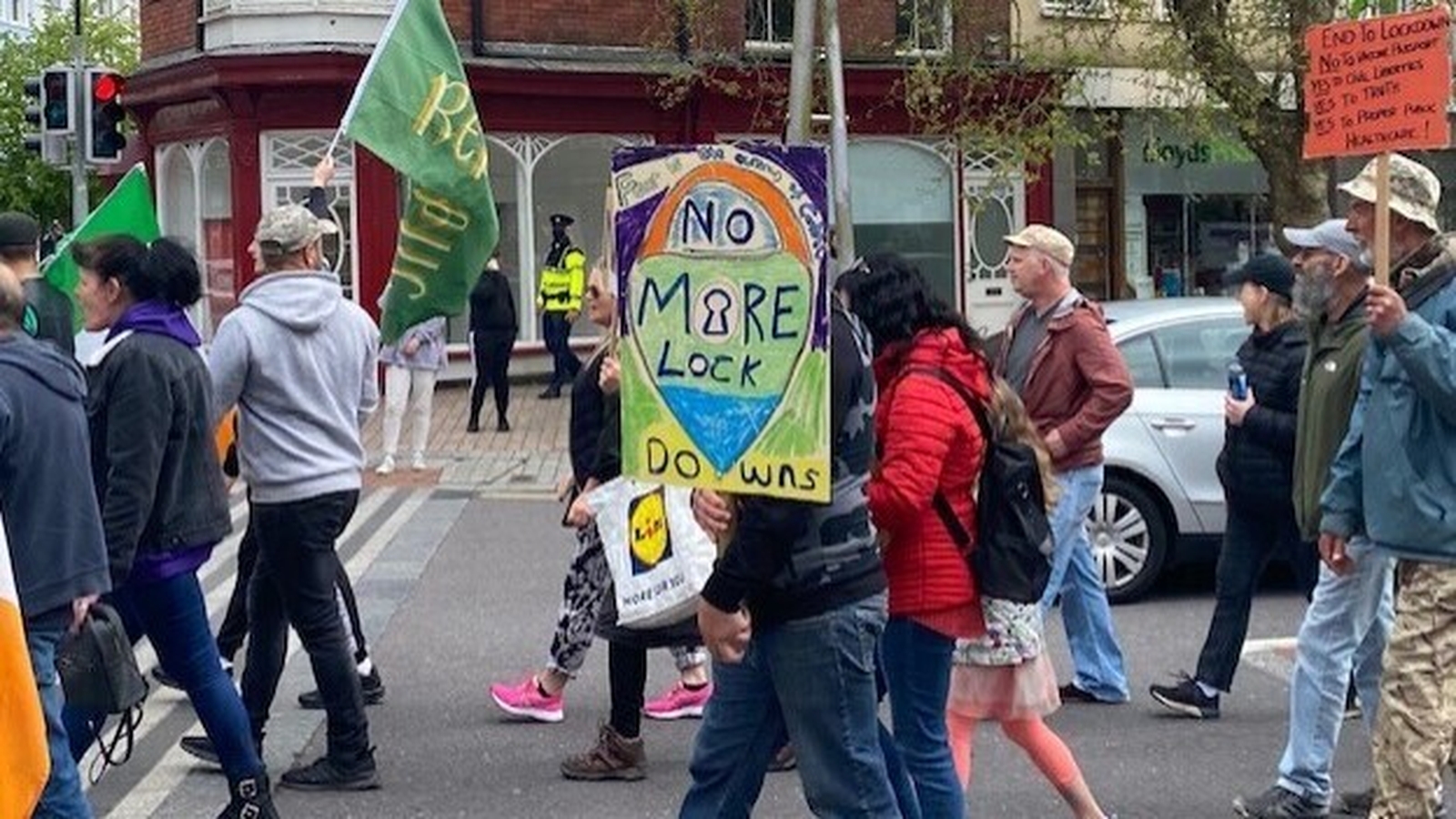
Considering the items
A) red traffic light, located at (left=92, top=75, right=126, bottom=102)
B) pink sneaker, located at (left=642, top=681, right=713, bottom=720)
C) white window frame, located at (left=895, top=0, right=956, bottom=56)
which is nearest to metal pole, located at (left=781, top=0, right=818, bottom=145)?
white window frame, located at (left=895, top=0, right=956, bottom=56)

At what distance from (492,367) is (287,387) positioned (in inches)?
523

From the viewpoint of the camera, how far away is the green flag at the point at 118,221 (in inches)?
331

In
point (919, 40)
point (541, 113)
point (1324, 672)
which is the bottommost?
point (1324, 672)

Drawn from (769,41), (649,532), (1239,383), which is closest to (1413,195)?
(1239,383)

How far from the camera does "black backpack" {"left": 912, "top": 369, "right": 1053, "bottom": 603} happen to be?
5766 millimetres

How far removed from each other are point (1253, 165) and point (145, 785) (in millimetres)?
23570

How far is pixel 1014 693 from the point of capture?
6.23m

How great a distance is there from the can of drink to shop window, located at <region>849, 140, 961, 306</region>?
18300 mm

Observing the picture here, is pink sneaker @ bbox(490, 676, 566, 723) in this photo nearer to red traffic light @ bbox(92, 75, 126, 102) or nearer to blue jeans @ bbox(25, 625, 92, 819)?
blue jeans @ bbox(25, 625, 92, 819)

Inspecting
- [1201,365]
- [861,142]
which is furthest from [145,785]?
[861,142]

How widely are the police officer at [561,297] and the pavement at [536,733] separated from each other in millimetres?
10379

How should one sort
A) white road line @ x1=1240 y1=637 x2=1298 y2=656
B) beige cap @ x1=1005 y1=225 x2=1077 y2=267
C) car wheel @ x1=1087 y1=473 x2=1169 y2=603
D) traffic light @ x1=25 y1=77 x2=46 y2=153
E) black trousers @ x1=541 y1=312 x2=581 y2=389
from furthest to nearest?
black trousers @ x1=541 y1=312 x2=581 y2=389
traffic light @ x1=25 y1=77 x2=46 y2=153
car wheel @ x1=1087 y1=473 x2=1169 y2=603
white road line @ x1=1240 y1=637 x2=1298 y2=656
beige cap @ x1=1005 y1=225 x2=1077 y2=267

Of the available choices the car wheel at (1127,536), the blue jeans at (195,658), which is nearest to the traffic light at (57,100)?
the car wheel at (1127,536)

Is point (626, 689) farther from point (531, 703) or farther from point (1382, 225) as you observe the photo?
point (1382, 225)
